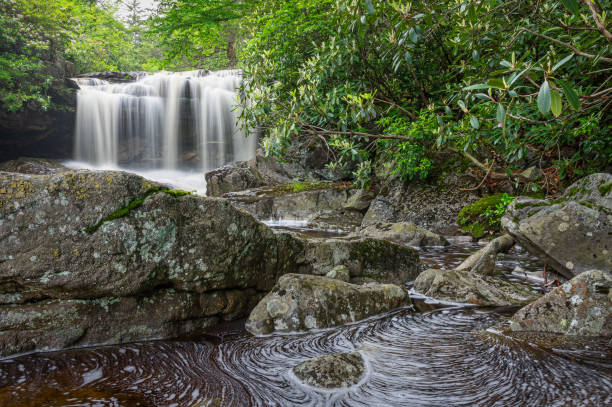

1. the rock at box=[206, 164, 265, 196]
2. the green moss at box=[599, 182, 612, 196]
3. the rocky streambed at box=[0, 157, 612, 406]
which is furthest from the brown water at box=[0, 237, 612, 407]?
the rock at box=[206, 164, 265, 196]

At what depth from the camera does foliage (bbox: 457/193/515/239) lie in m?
7.99

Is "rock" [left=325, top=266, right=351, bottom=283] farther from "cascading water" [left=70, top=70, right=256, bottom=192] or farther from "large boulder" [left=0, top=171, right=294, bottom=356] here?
"cascading water" [left=70, top=70, right=256, bottom=192]

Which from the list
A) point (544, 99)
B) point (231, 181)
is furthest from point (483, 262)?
point (231, 181)

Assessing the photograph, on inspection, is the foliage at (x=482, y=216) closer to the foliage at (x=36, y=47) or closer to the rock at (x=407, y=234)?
the rock at (x=407, y=234)

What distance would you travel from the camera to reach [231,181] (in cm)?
1623

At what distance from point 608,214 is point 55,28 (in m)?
26.3

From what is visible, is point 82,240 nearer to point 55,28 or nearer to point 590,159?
point 590,159

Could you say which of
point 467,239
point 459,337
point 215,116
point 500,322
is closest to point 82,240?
point 459,337

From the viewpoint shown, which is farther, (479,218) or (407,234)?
(479,218)

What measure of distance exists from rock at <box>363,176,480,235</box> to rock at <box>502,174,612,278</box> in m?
4.24

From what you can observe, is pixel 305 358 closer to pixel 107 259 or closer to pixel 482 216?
pixel 107 259

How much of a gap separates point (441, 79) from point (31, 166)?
19696 millimetres

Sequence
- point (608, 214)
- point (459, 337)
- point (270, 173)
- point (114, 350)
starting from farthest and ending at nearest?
point (270, 173) < point (608, 214) < point (459, 337) < point (114, 350)

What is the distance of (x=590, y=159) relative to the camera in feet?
22.9
